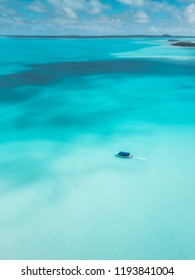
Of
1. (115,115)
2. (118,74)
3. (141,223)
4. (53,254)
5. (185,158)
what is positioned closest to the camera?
(53,254)

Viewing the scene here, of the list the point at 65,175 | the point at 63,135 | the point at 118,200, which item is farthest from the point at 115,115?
the point at 118,200

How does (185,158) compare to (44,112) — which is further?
(44,112)

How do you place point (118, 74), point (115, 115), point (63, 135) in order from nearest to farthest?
point (63, 135)
point (115, 115)
point (118, 74)
